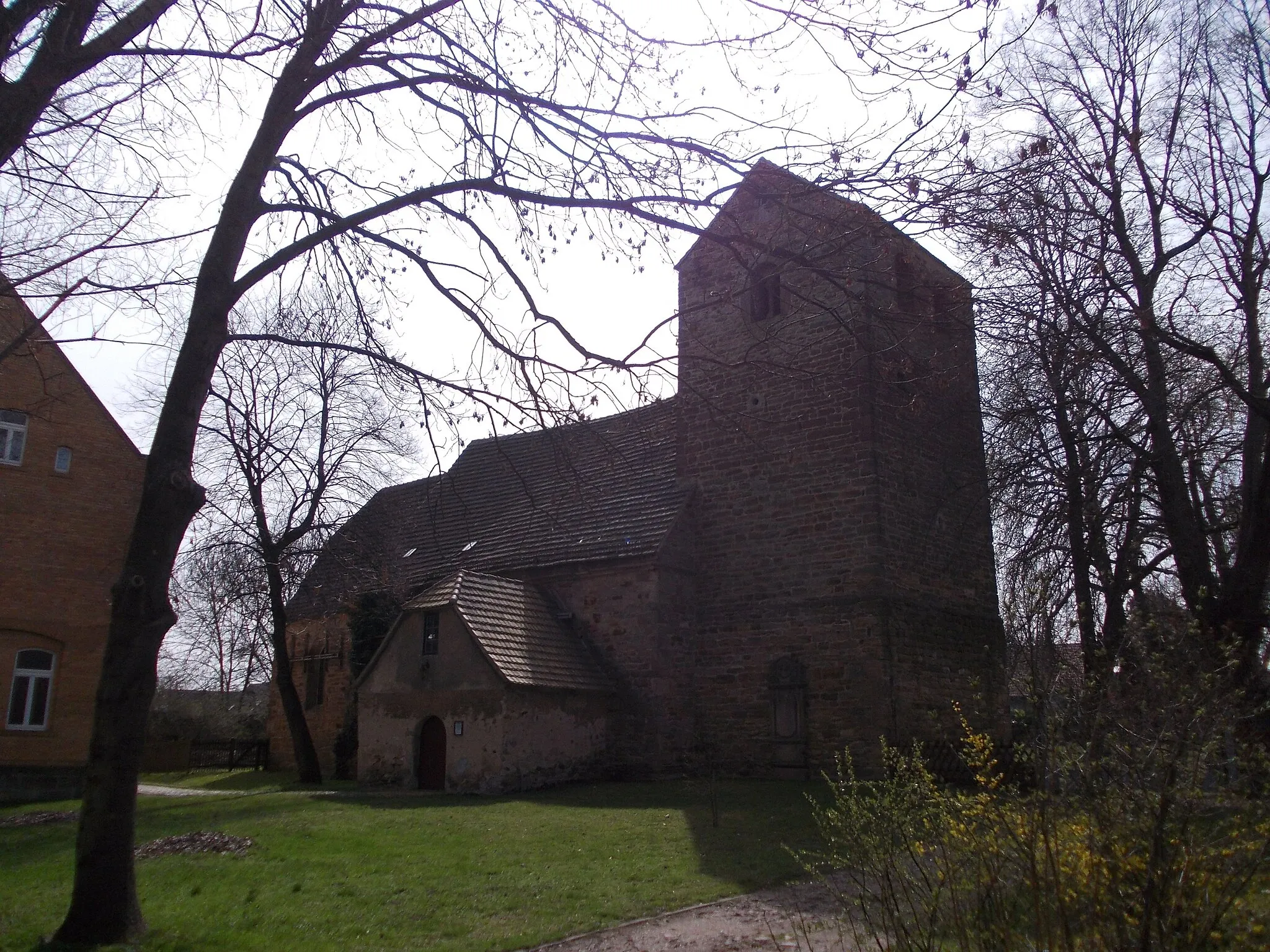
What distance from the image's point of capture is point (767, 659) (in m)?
20.2

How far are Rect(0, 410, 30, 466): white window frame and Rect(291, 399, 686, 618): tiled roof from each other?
6.33 m

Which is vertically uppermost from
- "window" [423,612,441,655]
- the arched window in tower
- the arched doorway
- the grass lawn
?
"window" [423,612,441,655]

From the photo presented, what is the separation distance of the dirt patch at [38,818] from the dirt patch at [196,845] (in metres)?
3.91

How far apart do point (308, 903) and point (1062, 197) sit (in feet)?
36.2

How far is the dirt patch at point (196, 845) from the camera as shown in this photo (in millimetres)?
11547

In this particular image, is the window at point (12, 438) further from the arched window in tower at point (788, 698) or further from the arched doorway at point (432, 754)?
the arched window in tower at point (788, 698)

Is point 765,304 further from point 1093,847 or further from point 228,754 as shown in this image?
point 228,754

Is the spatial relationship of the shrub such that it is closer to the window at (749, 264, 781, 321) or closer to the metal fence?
the window at (749, 264, 781, 321)

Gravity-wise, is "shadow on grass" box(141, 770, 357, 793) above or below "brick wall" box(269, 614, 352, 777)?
below

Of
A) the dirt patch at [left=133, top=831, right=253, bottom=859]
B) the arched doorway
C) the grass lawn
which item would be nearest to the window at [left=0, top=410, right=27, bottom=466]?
the grass lawn

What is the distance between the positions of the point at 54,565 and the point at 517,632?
940 centimetres

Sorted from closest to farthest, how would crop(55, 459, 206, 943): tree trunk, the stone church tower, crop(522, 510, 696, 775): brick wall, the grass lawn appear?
crop(55, 459, 206, 943): tree trunk < the grass lawn < the stone church tower < crop(522, 510, 696, 775): brick wall

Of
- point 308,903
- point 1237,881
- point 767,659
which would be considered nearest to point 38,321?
point 308,903

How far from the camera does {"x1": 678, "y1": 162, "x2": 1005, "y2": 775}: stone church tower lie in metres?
18.7
